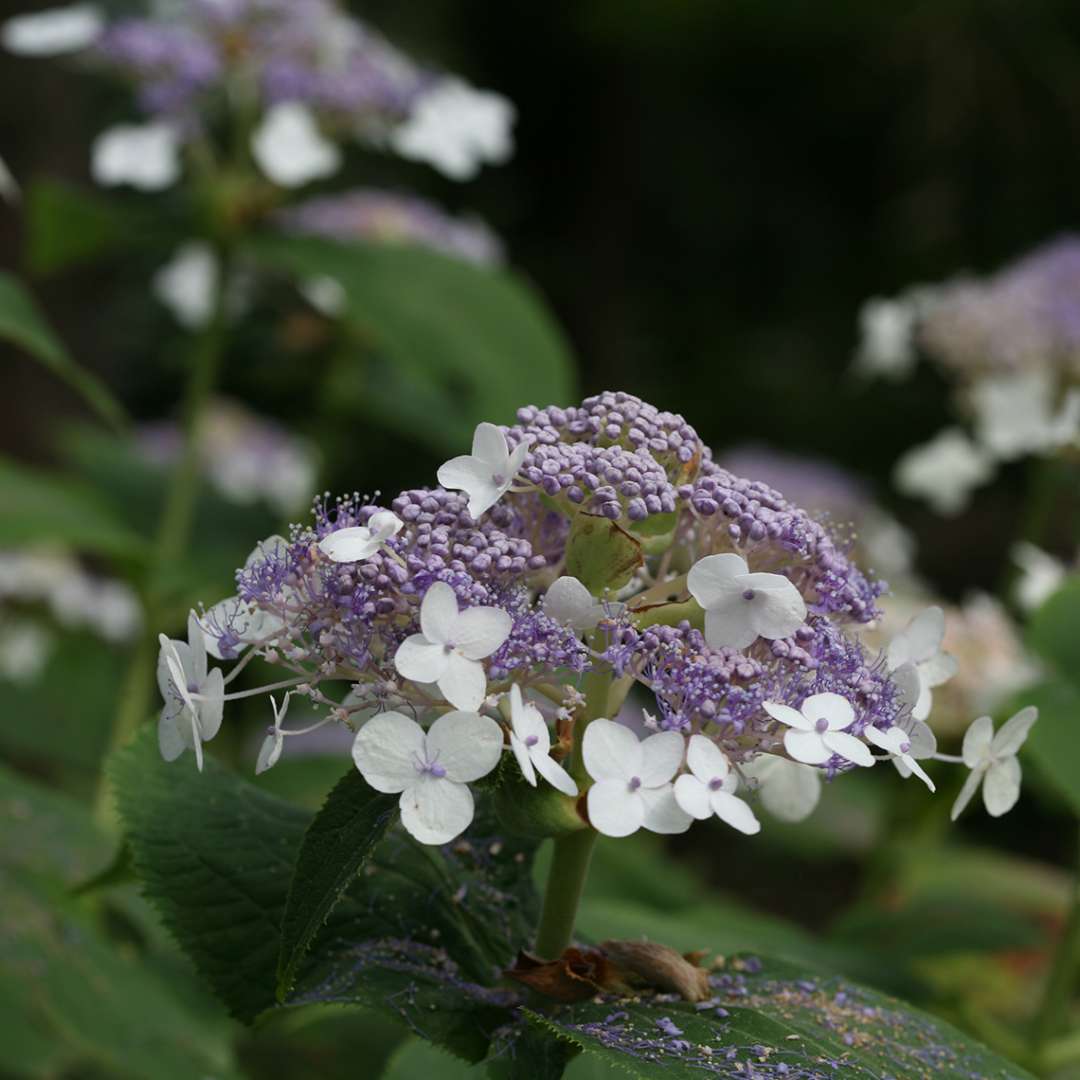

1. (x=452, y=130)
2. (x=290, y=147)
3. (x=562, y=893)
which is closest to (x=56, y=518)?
(x=290, y=147)

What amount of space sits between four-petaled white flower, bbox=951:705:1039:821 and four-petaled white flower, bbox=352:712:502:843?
1.03 ft

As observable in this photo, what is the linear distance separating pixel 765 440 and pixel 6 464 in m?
3.18

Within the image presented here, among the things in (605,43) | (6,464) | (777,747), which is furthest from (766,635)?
(605,43)

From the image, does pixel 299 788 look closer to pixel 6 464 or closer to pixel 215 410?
pixel 6 464

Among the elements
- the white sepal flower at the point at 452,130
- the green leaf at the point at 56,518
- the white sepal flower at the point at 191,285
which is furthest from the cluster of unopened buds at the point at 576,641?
the white sepal flower at the point at 191,285

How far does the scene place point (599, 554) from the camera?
88 centimetres

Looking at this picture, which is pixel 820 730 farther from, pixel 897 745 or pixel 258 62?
pixel 258 62

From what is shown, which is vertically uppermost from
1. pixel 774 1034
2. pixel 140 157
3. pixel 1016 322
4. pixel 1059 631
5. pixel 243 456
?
pixel 1016 322

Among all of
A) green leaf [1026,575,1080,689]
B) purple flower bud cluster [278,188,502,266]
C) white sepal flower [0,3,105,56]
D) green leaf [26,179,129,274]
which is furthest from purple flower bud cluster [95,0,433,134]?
green leaf [1026,575,1080,689]

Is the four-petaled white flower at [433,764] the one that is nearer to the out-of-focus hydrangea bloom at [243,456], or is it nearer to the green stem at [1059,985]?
the green stem at [1059,985]

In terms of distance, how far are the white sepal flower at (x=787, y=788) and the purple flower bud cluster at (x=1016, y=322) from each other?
3.99 ft

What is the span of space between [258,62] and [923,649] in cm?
137

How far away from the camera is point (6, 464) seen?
217 cm

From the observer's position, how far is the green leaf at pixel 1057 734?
1266mm
